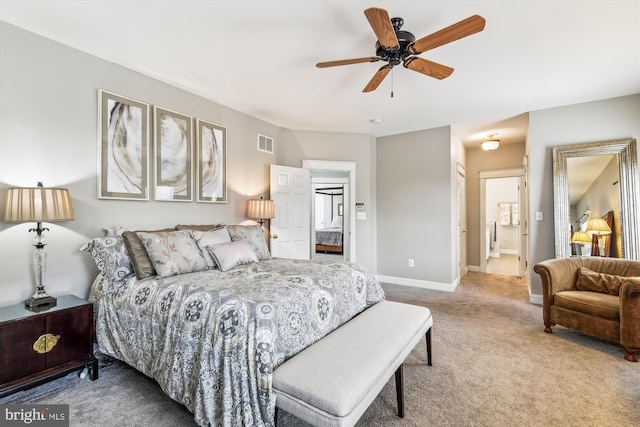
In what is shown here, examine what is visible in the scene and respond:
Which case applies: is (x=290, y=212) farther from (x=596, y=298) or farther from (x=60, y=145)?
(x=596, y=298)

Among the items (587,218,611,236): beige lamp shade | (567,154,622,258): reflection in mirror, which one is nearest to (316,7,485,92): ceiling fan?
(567,154,622,258): reflection in mirror

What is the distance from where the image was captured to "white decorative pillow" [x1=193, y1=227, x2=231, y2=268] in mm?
2693

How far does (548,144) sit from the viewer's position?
4066 mm

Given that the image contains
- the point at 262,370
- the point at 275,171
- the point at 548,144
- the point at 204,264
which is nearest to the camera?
the point at 262,370

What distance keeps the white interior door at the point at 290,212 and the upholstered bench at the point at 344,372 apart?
2609 mm

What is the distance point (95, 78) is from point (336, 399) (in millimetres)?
3315

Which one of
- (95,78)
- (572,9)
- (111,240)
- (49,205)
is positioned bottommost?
(111,240)

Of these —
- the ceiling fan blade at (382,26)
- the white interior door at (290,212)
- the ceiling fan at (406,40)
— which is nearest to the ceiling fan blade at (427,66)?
the ceiling fan at (406,40)

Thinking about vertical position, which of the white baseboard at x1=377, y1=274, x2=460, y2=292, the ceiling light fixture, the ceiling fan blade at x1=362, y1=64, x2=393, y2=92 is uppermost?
the ceiling light fixture

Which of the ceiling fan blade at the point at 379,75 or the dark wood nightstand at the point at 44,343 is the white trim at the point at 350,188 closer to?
the ceiling fan blade at the point at 379,75

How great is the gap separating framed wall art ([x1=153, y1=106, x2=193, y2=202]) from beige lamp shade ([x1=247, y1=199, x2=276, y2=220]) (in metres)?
0.81

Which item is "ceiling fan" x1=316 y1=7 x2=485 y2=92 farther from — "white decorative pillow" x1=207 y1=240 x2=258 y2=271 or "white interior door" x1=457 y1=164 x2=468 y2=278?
"white interior door" x1=457 y1=164 x2=468 y2=278

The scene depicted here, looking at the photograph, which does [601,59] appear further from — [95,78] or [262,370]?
[95,78]

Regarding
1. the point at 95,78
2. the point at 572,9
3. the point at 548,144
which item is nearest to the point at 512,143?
the point at 548,144
